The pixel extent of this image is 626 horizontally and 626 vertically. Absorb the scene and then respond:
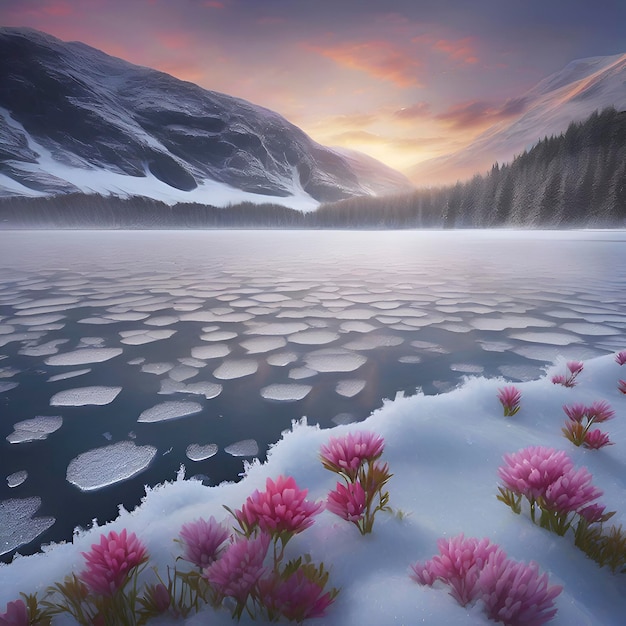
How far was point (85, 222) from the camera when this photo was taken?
81.2 m

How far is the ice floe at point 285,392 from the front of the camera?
2732 mm

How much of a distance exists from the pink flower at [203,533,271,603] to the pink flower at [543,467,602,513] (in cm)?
91

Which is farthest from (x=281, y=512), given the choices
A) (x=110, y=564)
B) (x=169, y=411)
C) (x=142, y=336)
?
(x=142, y=336)

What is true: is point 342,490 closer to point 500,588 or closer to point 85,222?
point 500,588

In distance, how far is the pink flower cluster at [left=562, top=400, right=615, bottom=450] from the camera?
1626 mm

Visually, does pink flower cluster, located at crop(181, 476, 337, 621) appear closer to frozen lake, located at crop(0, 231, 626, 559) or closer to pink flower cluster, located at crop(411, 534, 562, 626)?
pink flower cluster, located at crop(411, 534, 562, 626)

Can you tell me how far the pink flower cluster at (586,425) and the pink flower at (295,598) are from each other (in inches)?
57.2

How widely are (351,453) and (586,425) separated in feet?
4.61

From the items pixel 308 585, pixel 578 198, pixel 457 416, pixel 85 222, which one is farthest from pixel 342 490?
pixel 85 222

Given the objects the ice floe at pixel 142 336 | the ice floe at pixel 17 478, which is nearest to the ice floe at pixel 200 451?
the ice floe at pixel 17 478

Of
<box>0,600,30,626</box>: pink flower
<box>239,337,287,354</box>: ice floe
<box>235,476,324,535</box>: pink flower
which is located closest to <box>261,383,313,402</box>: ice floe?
<box>239,337,287,354</box>: ice floe

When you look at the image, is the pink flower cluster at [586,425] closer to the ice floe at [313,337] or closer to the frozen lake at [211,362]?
the frozen lake at [211,362]

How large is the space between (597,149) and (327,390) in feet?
188

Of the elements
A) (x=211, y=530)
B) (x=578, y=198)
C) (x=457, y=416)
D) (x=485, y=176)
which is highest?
(x=485, y=176)
